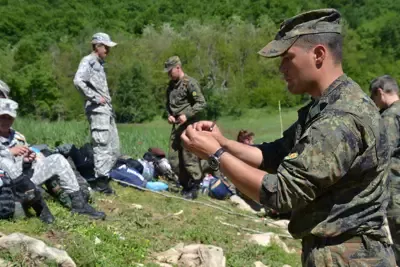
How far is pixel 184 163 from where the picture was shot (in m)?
8.42

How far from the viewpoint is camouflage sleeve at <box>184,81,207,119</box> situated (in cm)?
813

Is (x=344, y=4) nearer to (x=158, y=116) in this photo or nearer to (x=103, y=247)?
(x=158, y=116)

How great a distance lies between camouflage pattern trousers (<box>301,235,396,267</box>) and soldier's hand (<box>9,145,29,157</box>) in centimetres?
403

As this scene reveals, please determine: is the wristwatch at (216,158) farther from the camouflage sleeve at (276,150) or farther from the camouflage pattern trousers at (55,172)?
the camouflage pattern trousers at (55,172)

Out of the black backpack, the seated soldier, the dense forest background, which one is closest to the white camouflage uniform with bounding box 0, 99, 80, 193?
the seated soldier

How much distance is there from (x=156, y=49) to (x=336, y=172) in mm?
49575

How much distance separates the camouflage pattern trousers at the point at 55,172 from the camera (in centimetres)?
620

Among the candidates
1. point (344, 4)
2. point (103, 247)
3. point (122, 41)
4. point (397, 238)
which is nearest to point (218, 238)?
point (103, 247)

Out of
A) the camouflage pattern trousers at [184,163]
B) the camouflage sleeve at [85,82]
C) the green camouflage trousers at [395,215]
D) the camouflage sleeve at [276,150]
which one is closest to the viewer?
the camouflage sleeve at [276,150]

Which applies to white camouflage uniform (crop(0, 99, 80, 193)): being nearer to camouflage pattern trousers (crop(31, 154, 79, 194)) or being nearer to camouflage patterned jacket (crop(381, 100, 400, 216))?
camouflage pattern trousers (crop(31, 154, 79, 194))

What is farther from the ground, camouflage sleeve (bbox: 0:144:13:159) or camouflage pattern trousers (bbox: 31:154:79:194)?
camouflage sleeve (bbox: 0:144:13:159)

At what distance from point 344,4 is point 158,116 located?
3461 centimetres

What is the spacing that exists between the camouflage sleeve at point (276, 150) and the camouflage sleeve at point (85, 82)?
4751 mm

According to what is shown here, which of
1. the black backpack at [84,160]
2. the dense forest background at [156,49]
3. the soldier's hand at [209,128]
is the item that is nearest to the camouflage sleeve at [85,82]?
the black backpack at [84,160]
